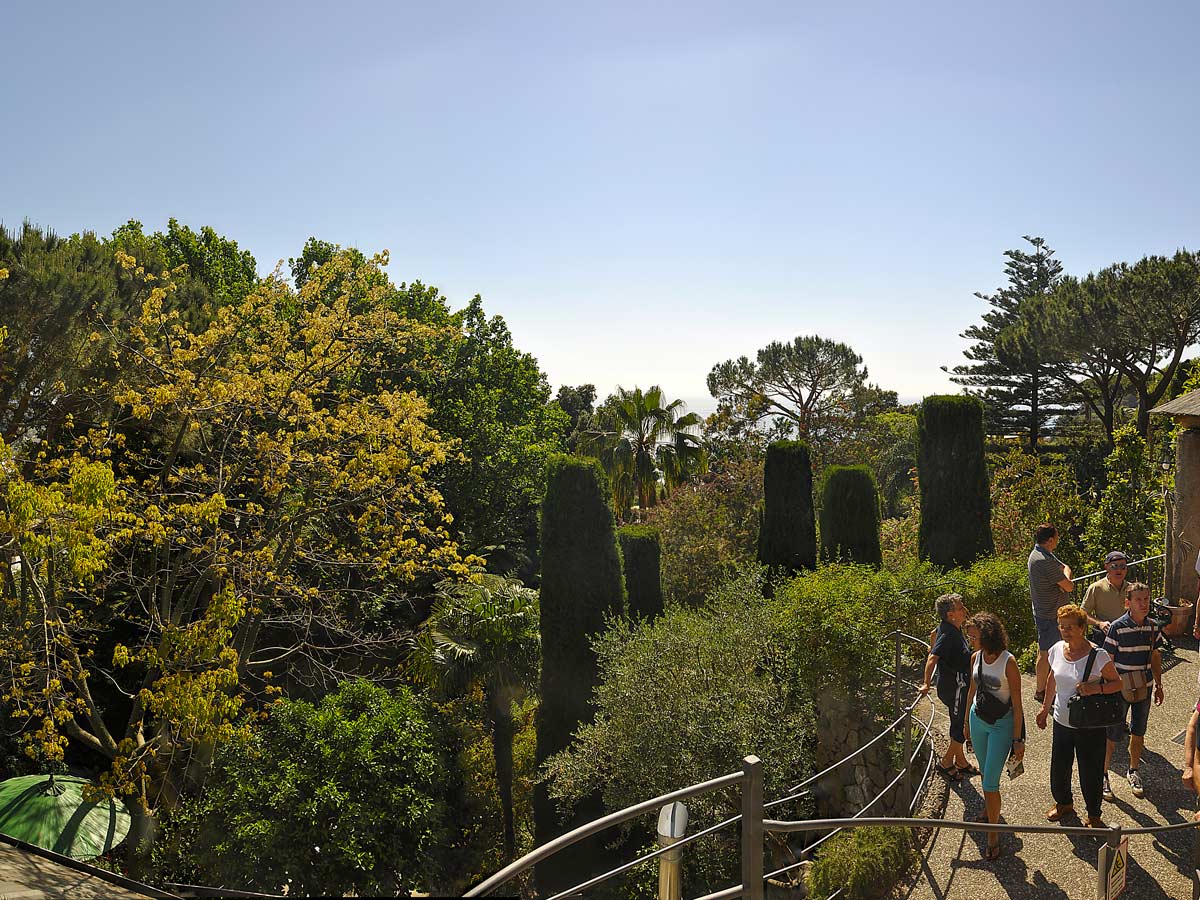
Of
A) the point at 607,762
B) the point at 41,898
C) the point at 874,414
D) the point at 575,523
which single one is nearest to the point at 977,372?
the point at 874,414

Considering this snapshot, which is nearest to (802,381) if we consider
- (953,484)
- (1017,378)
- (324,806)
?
(1017,378)

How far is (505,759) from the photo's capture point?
42.4 feet

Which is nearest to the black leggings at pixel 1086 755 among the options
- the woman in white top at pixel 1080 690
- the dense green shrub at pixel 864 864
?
the woman in white top at pixel 1080 690

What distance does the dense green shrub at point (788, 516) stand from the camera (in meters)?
14.9

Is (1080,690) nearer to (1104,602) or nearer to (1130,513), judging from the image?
(1104,602)

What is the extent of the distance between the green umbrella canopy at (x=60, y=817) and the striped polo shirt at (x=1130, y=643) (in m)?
9.90

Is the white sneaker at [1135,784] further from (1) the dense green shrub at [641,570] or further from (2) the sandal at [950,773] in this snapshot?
(1) the dense green shrub at [641,570]

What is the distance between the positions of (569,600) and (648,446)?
16.7 metres

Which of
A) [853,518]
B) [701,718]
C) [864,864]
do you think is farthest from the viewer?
[853,518]

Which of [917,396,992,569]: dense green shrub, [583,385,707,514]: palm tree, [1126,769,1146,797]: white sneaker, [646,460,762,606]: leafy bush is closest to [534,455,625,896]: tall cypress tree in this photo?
[646,460,762,606]: leafy bush

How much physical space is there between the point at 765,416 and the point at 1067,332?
394 inches

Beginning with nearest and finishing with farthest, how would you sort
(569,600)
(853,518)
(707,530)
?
1. (569,600)
2. (853,518)
3. (707,530)

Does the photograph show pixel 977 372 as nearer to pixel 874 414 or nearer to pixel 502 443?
pixel 874 414

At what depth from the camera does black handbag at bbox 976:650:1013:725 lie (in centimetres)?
538
